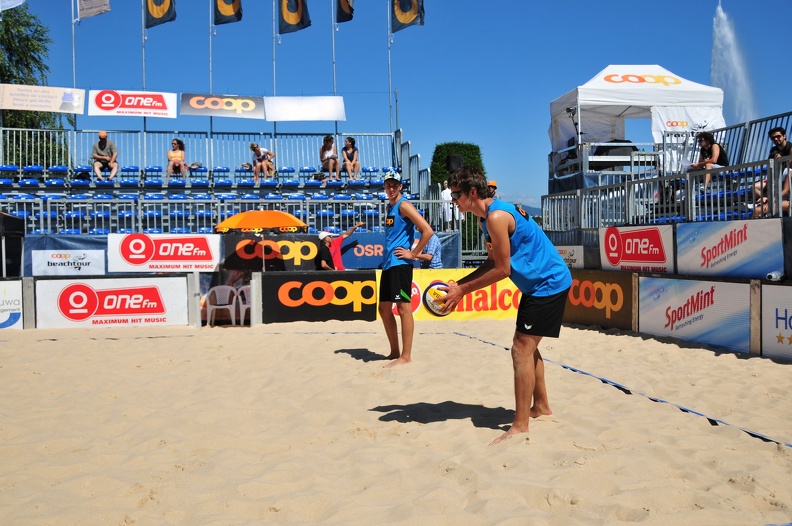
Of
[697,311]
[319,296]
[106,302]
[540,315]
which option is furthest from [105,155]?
[540,315]

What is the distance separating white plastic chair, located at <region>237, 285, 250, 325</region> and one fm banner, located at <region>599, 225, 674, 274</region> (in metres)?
5.74

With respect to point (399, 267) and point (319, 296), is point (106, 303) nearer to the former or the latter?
point (319, 296)

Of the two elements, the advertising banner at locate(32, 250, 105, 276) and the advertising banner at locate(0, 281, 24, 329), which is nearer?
the advertising banner at locate(0, 281, 24, 329)

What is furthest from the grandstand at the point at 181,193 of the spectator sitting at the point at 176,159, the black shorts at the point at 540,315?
the black shorts at the point at 540,315

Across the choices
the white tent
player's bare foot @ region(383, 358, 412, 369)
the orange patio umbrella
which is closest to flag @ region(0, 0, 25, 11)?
the orange patio umbrella

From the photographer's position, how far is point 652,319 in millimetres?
9086

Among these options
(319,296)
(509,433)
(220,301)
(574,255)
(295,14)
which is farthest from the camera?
(295,14)

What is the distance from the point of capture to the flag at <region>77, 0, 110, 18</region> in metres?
20.1

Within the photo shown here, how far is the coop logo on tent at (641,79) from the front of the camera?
16.2 m

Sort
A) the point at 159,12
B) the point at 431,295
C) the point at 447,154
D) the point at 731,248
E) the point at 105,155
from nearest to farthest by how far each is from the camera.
Result: the point at 731,248 → the point at 431,295 → the point at 105,155 → the point at 159,12 → the point at 447,154

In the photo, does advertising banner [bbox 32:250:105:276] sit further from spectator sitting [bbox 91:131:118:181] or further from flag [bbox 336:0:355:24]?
flag [bbox 336:0:355:24]

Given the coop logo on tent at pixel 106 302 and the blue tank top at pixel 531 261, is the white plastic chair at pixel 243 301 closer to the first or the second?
the coop logo on tent at pixel 106 302

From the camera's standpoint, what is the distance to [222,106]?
20109 mm

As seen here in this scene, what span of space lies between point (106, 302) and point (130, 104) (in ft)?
34.3
